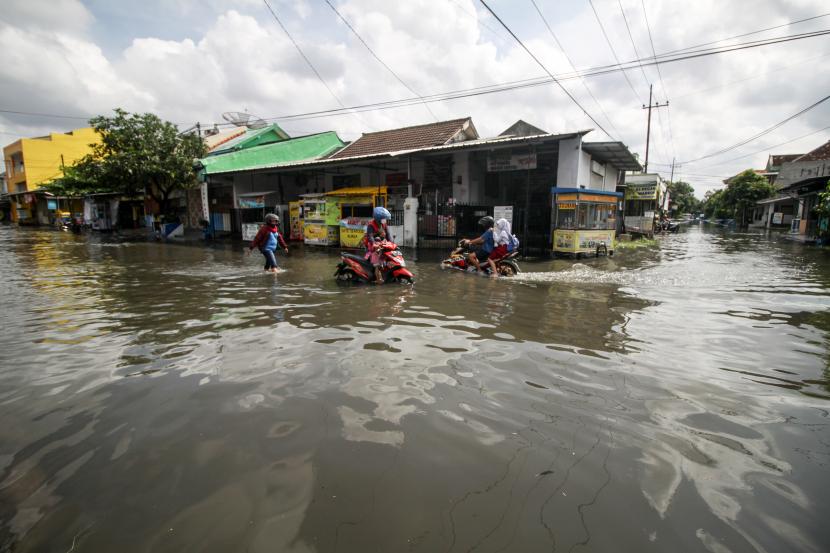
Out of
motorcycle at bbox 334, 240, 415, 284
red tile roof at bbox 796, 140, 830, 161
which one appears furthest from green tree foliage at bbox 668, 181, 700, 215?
motorcycle at bbox 334, 240, 415, 284

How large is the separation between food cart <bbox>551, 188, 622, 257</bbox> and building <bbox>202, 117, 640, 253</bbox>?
2.20 feet

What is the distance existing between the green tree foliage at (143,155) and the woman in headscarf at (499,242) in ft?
73.1

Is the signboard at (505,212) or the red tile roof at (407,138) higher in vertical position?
the red tile roof at (407,138)

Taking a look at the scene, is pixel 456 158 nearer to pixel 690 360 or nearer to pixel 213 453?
pixel 690 360

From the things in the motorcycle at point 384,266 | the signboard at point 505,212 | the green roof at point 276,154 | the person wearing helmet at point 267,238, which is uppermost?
the green roof at point 276,154

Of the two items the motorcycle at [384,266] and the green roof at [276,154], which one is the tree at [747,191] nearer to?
the green roof at [276,154]

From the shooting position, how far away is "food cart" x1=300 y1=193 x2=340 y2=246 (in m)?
18.4

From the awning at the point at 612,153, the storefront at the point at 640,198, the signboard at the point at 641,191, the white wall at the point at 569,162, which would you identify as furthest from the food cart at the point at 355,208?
the signboard at the point at 641,191

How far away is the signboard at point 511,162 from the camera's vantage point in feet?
50.6

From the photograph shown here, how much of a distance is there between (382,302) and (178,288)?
15.2 ft

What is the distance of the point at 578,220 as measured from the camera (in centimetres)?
1374

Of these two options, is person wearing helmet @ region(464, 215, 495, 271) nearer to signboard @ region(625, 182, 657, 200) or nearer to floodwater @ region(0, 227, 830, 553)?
floodwater @ region(0, 227, 830, 553)

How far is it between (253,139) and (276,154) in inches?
139

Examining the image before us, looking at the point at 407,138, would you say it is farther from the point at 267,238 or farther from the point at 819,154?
the point at 819,154
